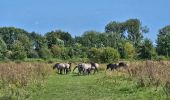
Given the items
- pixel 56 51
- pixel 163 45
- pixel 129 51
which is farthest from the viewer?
pixel 163 45

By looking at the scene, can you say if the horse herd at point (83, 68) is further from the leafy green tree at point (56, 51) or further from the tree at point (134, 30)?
the tree at point (134, 30)

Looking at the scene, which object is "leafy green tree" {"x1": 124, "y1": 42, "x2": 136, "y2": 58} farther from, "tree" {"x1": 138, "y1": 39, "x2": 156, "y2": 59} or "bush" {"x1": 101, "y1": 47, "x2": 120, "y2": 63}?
"bush" {"x1": 101, "y1": 47, "x2": 120, "y2": 63}

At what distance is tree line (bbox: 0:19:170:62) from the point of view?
302ft

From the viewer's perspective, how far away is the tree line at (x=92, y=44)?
302 feet

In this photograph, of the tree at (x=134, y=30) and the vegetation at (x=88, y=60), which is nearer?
the vegetation at (x=88, y=60)

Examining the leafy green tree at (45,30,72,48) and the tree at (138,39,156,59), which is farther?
the leafy green tree at (45,30,72,48)

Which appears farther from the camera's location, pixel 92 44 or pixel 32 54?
pixel 92 44

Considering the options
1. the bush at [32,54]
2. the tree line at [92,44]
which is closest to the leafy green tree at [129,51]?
the tree line at [92,44]

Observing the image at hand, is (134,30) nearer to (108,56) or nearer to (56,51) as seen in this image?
(56,51)

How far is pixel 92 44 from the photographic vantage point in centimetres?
12650

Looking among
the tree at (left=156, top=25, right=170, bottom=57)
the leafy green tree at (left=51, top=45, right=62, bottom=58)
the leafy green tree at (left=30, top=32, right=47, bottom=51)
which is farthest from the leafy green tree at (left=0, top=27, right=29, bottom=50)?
the tree at (left=156, top=25, right=170, bottom=57)

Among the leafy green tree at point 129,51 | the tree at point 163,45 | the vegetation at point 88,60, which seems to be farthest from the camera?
the tree at point 163,45

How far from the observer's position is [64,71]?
49.3 meters

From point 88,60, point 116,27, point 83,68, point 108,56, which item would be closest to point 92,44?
point 116,27
